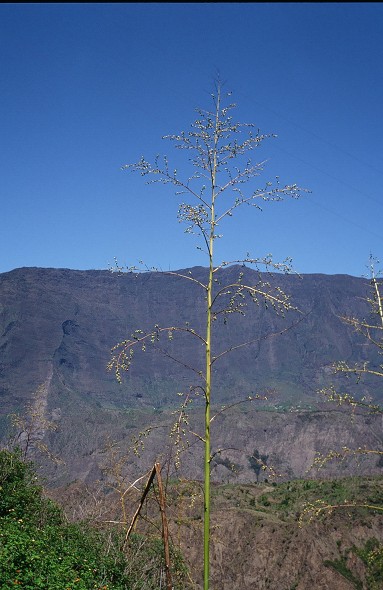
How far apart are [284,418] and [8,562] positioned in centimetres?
16206

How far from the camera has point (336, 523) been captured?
6669cm

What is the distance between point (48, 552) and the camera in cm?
1303

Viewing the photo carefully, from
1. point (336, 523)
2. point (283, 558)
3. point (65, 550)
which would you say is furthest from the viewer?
point (336, 523)

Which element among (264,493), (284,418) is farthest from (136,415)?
(264,493)

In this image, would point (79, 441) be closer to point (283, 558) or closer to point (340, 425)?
point (340, 425)

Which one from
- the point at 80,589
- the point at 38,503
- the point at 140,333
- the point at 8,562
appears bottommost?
the point at 38,503

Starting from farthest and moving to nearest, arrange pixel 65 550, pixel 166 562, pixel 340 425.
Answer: pixel 340 425, pixel 65 550, pixel 166 562

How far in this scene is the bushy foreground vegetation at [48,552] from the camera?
10.0 m

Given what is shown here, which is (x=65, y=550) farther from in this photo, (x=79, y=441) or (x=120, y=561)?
(x=79, y=441)

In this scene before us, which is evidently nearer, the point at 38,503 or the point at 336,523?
the point at 38,503

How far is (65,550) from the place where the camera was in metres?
15.3

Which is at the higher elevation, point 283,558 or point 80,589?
point 80,589

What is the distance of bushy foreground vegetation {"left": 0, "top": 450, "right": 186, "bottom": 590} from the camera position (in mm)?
10047

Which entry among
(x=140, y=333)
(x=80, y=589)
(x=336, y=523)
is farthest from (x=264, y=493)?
(x=140, y=333)
